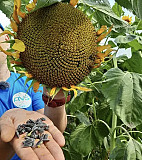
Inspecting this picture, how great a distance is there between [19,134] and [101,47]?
0.38 metres

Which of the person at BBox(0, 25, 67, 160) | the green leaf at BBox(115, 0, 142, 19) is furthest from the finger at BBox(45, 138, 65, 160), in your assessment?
the green leaf at BBox(115, 0, 142, 19)

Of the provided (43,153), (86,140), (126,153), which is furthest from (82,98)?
(43,153)

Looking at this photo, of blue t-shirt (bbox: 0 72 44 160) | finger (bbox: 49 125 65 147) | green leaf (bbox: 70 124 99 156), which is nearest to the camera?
finger (bbox: 49 125 65 147)

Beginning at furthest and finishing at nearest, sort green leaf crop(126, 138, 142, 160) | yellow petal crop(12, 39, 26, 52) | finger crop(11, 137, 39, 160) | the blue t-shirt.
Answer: the blue t-shirt < green leaf crop(126, 138, 142, 160) < finger crop(11, 137, 39, 160) < yellow petal crop(12, 39, 26, 52)

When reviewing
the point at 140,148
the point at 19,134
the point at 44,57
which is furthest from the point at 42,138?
the point at 140,148

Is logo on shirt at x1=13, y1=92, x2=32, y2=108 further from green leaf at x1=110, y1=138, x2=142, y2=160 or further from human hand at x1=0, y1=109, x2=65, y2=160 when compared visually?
green leaf at x1=110, y1=138, x2=142, y2=160

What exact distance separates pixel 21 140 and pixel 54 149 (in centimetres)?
10

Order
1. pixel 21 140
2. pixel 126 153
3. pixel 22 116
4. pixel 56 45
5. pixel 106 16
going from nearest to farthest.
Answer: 1. pixel 56 45
2. pixel 106 16
3. pixel 21 140
4. pixel 22 116
5. pixel 126 153

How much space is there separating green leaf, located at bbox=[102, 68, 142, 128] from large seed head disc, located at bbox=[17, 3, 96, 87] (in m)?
0.24

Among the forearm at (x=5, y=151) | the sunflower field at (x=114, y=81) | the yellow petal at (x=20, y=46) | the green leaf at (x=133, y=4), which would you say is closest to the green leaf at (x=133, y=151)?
the sunflower field at (x=114, y=81)

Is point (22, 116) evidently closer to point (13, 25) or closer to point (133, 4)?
point (13, 25)

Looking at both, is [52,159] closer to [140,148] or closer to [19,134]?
[19,134]

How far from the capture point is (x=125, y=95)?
2.76 ft

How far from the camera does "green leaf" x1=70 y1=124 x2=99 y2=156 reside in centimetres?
128
